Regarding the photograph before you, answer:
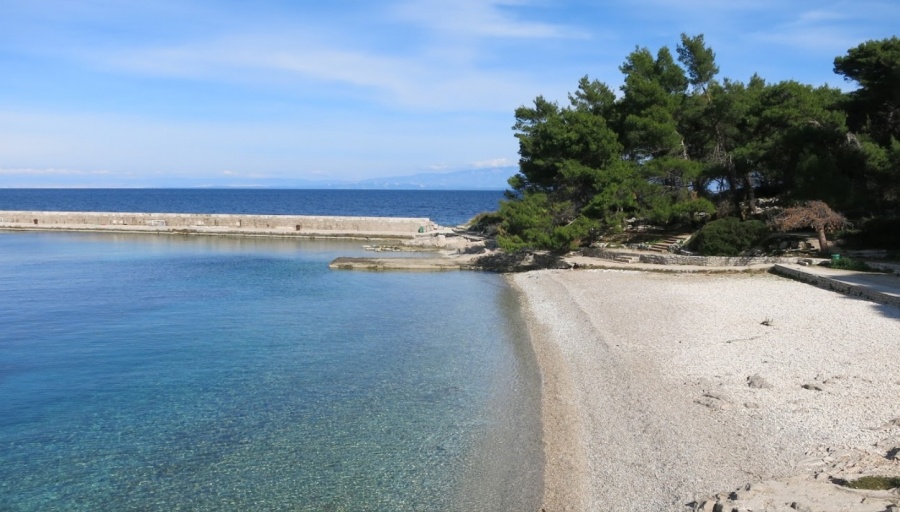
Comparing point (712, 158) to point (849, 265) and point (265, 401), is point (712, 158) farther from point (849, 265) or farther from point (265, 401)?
point (265, 401)

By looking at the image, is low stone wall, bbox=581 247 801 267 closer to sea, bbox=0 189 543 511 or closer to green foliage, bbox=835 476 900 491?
sea, bbox=0 189 543 511

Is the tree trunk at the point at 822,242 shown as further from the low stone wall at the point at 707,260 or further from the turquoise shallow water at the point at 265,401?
the turquoise shallow water at the point at 265,401

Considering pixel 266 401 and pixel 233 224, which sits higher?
pixel 233 224

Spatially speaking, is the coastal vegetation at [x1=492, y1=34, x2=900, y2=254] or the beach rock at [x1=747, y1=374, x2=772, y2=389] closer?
the beach rock at [x1=747, y1=374, x2=772, y2=389]

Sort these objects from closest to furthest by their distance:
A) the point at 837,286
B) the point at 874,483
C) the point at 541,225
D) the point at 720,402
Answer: the point at 874,483, the point at 720,402, the point at 837,286, the point at 541,225

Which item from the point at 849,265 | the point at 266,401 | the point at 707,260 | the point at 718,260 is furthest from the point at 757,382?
the point at 707,260

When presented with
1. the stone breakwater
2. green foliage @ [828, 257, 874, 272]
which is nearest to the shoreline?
green foliage @ [828, 257, 874, 272]

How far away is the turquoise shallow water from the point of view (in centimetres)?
1001

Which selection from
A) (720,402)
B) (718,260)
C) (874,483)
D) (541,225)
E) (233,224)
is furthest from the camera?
(233,224)

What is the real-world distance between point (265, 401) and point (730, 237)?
22220mm

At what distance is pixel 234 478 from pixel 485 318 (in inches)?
528

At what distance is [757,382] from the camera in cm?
1305

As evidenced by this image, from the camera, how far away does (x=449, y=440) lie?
38.6 ft

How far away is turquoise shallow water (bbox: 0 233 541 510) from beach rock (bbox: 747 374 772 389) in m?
4.32
